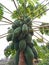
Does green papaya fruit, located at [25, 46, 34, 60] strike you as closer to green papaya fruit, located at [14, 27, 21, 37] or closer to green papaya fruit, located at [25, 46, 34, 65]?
green papaya fruit, located at [25, 46, 34, 65]

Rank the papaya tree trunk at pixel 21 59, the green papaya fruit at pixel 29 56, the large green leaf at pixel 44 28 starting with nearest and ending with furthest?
1. the papaya tree trunk at pixel 21 59
2. the green papaya fruit at pixel 29 56
3. the large green leaf at pixel 44 28

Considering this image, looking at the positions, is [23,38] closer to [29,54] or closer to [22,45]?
[22,45]

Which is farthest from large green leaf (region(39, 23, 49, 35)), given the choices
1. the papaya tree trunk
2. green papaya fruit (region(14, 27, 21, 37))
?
the papaya tree trunk

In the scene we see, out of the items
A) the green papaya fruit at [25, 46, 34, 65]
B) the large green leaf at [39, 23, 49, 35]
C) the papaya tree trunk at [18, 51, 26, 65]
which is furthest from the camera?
the large green leaf at [39, 23, 49, 35]

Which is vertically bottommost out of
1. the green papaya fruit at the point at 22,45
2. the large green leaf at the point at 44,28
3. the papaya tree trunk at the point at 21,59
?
the papaya tree trunk at the point at 21,59

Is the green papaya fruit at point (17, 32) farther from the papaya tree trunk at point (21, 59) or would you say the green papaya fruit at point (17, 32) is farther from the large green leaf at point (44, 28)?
the large green leaf at point (44, 28)

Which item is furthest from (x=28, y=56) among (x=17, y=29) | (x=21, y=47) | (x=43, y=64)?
(x=43, y=64)

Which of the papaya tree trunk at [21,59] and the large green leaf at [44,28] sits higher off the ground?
the large green leaf at [44,28]

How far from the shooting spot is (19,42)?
18.7 feet

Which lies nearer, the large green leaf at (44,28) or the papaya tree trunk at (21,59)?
the papaya tree trunk at (21,59)

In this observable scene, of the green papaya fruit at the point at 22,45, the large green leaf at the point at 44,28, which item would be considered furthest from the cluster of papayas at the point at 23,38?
the large green leaf at the point at 44,28

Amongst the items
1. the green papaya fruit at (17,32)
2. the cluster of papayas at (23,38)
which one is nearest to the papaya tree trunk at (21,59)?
the cluster of papayas at (23,38)

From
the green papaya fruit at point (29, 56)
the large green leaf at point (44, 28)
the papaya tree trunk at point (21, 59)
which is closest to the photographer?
the papaya tree trunk at point (21, 59)

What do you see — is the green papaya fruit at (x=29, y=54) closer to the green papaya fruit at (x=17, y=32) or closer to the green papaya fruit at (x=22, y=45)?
the green papaya fruit at (x=22, y=45)
